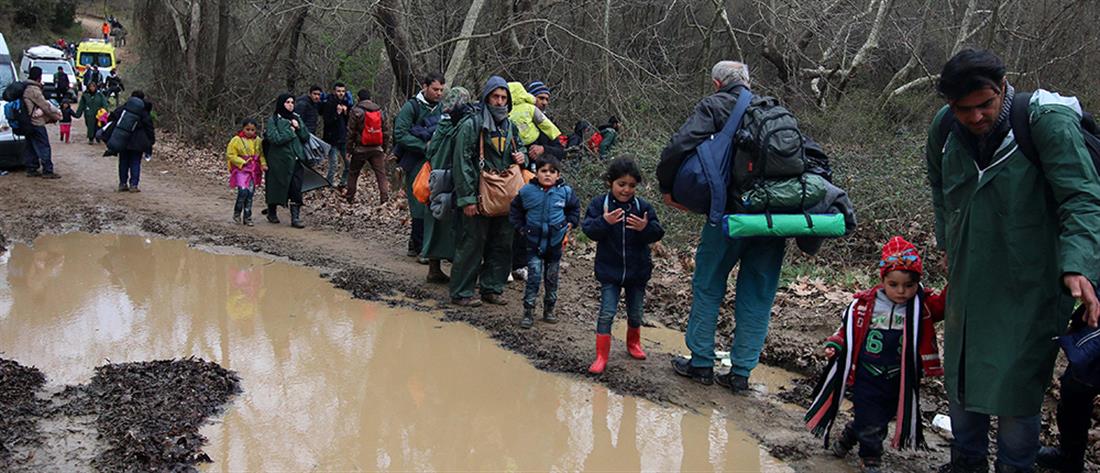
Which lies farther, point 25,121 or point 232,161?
point 25,121

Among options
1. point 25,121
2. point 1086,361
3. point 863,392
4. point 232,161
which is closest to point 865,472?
point 863,392

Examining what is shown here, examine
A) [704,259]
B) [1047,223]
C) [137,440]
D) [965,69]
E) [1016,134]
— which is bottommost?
[137,440]

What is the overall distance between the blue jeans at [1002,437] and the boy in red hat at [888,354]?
24 centimetres

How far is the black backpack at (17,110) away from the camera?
14352 millimetres

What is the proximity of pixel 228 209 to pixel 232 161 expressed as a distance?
1640 millimetres

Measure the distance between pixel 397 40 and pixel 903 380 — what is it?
1195 cm

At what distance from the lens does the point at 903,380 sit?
14.4ft

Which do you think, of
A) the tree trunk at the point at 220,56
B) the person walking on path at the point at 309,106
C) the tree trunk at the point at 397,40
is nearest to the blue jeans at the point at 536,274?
the tree trunk at the point at 397,40

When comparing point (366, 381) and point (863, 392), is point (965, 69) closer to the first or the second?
point (863, 392)

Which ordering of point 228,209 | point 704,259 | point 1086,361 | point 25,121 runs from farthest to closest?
point 25,121, point 228,209, point 704,259, point 1086,361

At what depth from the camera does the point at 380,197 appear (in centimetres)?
1325

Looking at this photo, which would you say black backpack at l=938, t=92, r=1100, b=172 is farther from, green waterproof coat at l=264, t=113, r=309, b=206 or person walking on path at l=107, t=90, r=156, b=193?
person walking on path at l=107, t=90, r=156, b=193

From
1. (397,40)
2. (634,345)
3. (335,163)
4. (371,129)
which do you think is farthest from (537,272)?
(397,40)

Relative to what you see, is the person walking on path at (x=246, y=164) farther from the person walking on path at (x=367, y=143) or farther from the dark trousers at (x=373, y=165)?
the dark trousers at (x=373, y=165)
